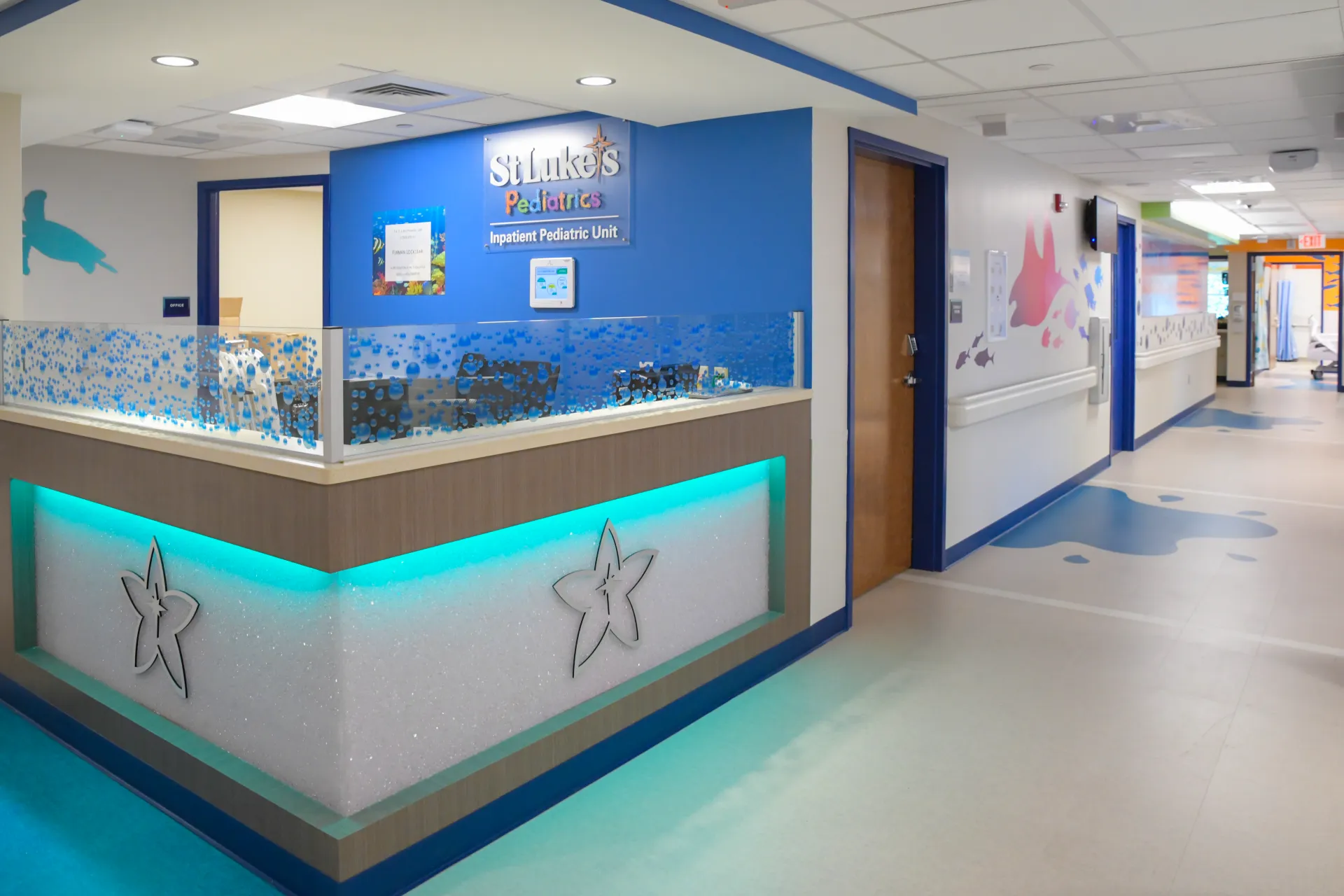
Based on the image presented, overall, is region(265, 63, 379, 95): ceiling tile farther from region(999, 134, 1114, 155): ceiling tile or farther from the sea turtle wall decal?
region(999, 134, 1114, 155): ceiling tile

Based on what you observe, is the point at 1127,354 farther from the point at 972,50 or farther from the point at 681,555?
the point at 681,555

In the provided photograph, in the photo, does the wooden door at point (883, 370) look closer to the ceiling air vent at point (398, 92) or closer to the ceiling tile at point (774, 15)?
the ceiling tile at point (774, 15)

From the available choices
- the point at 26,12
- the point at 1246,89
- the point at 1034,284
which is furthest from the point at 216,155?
→ the point at 1246,89

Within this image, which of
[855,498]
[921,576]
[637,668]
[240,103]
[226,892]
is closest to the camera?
[226,892]

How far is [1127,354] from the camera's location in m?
10.5

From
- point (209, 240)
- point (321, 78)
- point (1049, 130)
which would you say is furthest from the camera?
point (209, 240)

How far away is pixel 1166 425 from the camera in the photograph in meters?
12.6

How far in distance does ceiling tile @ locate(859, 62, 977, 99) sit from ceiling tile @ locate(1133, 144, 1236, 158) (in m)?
2.66

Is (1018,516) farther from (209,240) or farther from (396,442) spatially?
(209,240)

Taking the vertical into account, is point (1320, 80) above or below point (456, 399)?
above

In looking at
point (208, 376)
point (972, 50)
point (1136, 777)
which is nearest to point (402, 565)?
point (208, 376)

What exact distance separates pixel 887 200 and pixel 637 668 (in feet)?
10.2

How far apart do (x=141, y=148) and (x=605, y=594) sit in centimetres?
496

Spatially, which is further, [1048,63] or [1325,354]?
[1325,354]
